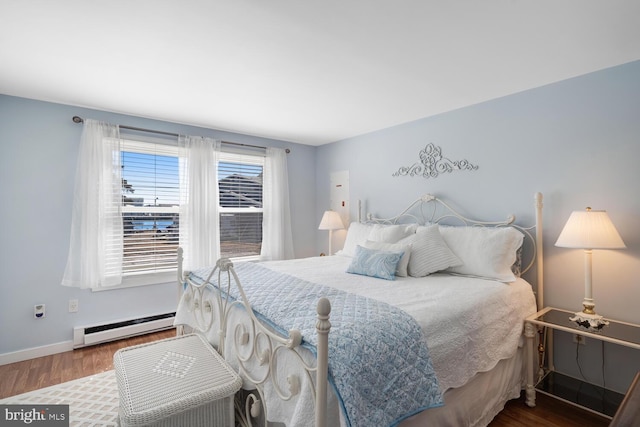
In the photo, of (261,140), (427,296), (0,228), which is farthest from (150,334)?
(427,296)

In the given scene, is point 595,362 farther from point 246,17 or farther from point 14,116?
point 14,116

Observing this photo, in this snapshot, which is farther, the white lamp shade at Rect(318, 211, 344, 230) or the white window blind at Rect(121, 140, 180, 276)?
the white lamp shade at Rect(318, 211, 344, 230)

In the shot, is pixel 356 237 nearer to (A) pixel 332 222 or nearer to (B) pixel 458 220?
(A) pixel 332 222

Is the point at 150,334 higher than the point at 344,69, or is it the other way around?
the point at 344,69

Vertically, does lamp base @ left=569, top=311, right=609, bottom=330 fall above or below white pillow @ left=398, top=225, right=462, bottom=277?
below

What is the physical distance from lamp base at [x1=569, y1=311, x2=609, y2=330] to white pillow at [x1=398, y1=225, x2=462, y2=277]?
0.78 m

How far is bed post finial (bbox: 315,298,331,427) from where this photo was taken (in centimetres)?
104

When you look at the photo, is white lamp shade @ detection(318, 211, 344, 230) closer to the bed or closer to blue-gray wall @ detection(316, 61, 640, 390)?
the bed

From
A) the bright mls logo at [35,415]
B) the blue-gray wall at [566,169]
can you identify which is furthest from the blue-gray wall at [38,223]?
the blue-gray wall at [566,169]

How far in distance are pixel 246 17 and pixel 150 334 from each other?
3.14 m

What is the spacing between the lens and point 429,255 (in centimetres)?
250

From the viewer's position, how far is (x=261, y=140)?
4.13m

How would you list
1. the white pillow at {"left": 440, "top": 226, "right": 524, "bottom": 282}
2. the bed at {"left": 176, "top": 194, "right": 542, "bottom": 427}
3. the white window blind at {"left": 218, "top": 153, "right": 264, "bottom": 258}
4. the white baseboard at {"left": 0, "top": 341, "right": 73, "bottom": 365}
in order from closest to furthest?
the bed at {"left": 176, "top": 194, "right": 542, "bottom": 427}, the white pillow at {"left": 440, "top": 226, "right": 524, "bottom": 282}, the white baseboard at {"left": 0, "top": 341, "right": 73, "bottom": 365}, the white window blind at {"left": 218, "top": 153, "right": 264, "bottom": 258}

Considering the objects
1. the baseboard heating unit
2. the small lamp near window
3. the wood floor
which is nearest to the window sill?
the baseboard heating unit
